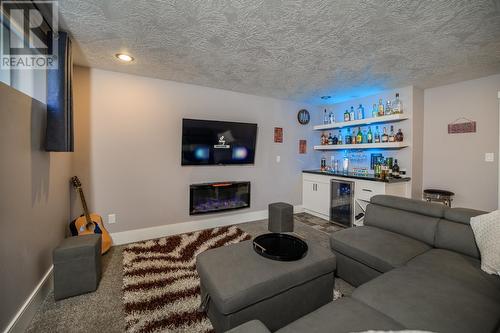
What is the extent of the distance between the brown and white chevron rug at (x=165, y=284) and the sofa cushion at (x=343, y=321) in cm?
82

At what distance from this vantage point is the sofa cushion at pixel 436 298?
40.4 inches

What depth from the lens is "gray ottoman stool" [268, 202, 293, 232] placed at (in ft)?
10.6

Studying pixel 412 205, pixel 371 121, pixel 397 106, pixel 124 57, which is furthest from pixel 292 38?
pixel 397 106

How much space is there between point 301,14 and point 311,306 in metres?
2.22

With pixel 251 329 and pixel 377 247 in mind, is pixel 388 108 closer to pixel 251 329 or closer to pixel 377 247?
pixel 377 247

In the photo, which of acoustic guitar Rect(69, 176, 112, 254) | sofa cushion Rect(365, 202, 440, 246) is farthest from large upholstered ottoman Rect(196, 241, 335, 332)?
acoustic guitar Rect(69, 176, 112, 254)

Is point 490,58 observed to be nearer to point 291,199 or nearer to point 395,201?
point 395,201

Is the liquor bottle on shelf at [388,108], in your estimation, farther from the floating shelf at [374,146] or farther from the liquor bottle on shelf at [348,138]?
the liquor bottle on shelf at [348,138]

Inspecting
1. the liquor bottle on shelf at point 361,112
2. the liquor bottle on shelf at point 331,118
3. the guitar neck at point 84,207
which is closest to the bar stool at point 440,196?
the liquor bottle on shelf at point 361,112

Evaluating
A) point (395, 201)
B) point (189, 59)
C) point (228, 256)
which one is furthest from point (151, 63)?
point (395, 201)

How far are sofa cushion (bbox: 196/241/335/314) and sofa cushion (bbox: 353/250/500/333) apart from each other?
0.36 meters

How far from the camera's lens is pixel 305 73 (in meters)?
2.89

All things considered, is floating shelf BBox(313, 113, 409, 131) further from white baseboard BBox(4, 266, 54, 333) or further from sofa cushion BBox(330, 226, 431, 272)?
Answer: white baseboard BBox(4, 266, 54, 333)

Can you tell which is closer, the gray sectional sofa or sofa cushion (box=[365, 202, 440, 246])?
the gray sectional sofa
